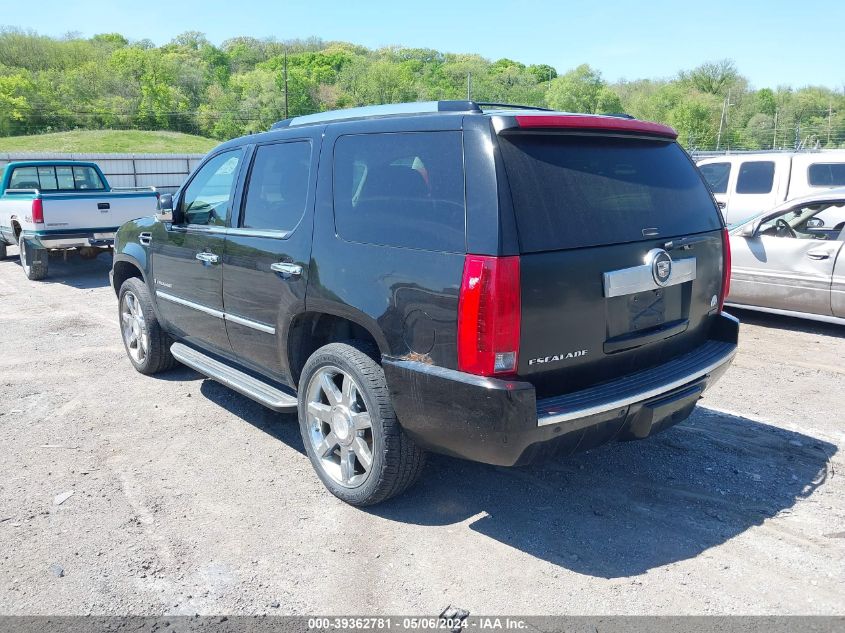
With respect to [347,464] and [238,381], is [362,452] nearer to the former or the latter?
[347,464]

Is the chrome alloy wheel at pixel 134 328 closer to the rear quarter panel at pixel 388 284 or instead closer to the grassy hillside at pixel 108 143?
the rear quarter panel at pixel 388 284

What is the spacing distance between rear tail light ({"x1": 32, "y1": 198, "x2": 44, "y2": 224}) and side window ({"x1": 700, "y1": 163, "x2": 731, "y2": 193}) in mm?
10779

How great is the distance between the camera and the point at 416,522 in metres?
3.52

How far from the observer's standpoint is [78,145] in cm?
5922

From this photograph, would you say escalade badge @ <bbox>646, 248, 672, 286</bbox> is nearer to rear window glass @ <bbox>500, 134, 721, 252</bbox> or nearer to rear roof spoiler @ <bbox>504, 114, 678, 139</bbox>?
rear window glass @ <bbox>500, 134, 721, 252</bbox>

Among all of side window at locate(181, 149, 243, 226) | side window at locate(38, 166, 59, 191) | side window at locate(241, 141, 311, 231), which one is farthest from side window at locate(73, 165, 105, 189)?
side window at locate(241, 141, 311, 231)

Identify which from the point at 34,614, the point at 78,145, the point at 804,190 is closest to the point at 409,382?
the point at 34,614

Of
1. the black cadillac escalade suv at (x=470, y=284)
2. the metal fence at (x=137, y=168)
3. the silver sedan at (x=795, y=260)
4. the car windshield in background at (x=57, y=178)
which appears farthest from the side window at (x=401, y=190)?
the metal fence at (x=137, y=168)

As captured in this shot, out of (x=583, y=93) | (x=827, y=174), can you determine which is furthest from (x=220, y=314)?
(x=583, y=93)

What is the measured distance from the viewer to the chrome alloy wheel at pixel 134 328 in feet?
19.0

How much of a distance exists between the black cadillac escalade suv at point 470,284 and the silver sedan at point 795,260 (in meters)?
3.86

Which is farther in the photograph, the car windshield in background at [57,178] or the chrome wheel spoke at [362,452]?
the car windshield in background at [57,178]

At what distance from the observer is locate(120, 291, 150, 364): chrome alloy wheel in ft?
19.0

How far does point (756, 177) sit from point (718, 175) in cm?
66
